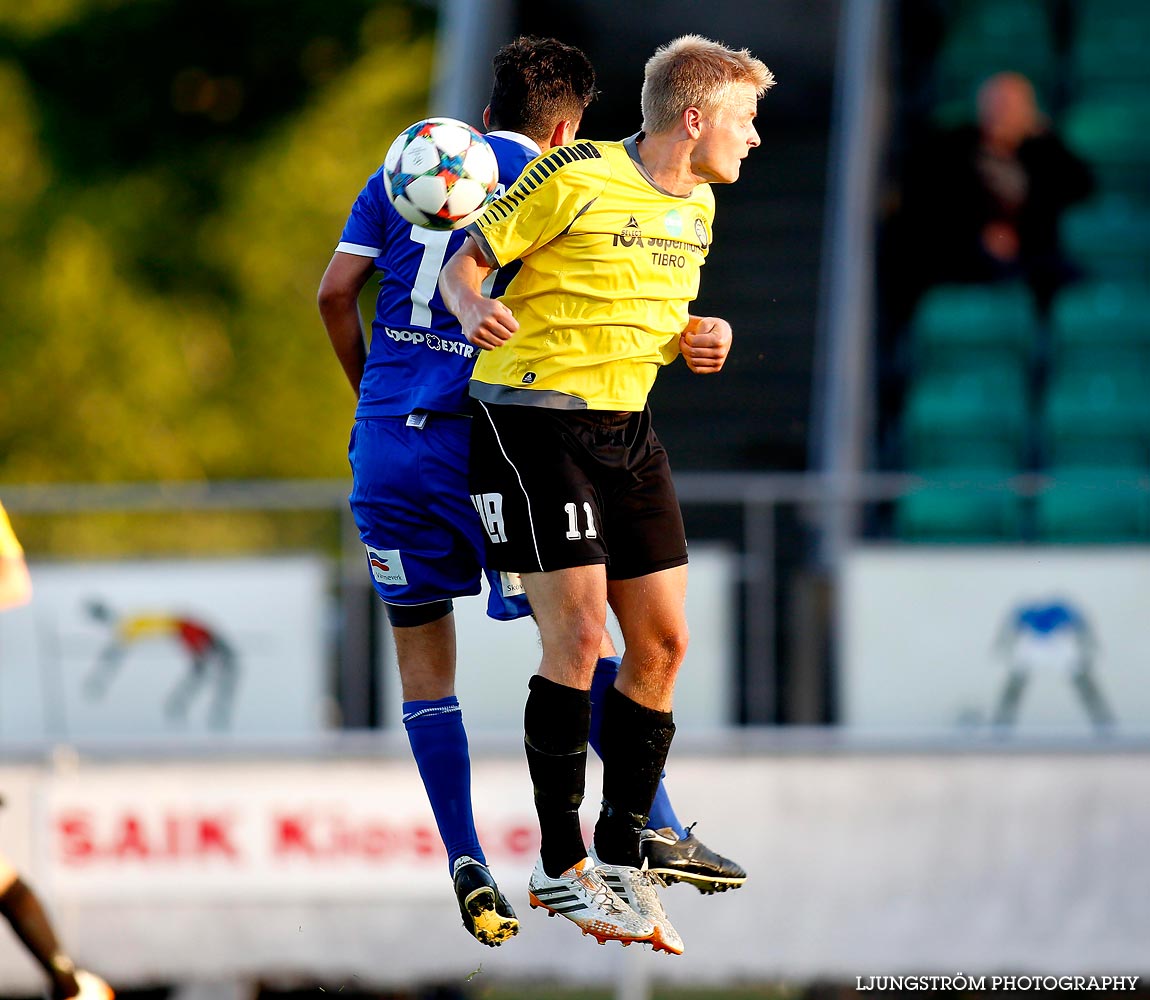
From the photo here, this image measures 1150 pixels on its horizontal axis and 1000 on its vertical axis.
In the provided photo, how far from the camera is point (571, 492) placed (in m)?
4.03

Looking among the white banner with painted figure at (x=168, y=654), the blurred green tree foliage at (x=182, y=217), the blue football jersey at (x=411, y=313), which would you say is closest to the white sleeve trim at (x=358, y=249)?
the blue football jersey at (x=411, y=313)

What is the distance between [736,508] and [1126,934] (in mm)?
2646

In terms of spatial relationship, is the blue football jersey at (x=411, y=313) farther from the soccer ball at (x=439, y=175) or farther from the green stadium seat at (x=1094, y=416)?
the green stadium seat at (x=1094, y=416)

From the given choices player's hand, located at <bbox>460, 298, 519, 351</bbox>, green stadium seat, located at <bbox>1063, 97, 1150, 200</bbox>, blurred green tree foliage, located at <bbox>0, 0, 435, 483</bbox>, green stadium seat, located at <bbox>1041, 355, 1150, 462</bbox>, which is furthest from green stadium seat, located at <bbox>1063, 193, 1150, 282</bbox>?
blurred green tree foliage, located at <bbox>0, 0, 435, 483</bbox>

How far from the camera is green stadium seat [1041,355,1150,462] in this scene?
36.1ft

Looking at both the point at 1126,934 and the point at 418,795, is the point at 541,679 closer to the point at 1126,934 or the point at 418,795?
the point at 418,795

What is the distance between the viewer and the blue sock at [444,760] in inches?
176

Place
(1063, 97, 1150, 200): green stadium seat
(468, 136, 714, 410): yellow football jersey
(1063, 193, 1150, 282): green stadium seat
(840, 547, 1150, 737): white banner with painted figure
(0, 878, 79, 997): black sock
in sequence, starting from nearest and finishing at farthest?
(468, 136, 714, 410): yellow football jersey < (0, 878, 79, 997): black sock < (840, 547, 1150, 737): white banner with painted figure < (1063, 193, 1150, 282): green stadium seat < (1063, 97, 1150, 200): green stadium seat

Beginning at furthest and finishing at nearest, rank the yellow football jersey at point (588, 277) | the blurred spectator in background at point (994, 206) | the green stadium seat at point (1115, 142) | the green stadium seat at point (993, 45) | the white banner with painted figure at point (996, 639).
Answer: the green stadium seat at point (993, 45), the green stadium seat at point (1115, 142), the blurred spectator in background at point (994, 206), the white banner with painted figure at point (996, 639), the yellow football jersey at point (588, 277)

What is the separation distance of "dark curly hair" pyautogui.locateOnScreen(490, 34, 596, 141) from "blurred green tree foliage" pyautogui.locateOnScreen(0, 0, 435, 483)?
15.7m

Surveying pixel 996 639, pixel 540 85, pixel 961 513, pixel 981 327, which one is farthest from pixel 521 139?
pixel 981 327

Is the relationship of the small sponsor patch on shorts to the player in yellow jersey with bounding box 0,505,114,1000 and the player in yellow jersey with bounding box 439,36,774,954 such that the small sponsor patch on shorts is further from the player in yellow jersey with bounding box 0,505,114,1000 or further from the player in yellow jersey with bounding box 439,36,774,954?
the player in yellow jersey with bounding box 0,505,114,1000

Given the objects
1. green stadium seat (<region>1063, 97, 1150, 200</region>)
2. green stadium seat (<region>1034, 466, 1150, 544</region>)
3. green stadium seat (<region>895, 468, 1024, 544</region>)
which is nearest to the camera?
green stadium seat (<region>1034, 466, 1150, 544</region>)

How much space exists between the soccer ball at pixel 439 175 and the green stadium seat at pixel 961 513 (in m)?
4.93
